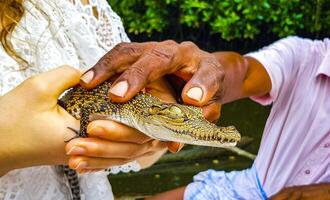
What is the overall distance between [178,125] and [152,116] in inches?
2.6

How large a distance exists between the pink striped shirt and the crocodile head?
1.17 meters

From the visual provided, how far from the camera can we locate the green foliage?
18.1ft

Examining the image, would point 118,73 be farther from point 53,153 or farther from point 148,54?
point 53,153

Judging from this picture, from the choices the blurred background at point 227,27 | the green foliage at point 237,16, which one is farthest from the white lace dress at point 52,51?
the green foliage at point 237,16

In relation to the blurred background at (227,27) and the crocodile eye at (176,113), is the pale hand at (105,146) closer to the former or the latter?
the crocodile eye at (176,113)

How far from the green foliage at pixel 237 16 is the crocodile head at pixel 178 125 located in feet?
13.2

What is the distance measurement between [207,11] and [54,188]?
4.09 m

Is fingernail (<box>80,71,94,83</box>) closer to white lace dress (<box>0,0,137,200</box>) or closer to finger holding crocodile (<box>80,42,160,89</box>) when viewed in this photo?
finger holding crocodile (<box>80,42,160,89</box>)

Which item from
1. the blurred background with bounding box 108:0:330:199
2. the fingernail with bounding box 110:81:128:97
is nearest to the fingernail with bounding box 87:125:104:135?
the fingernail with bounding box 110:81:128:97

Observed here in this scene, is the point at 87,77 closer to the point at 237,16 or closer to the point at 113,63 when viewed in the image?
the point at 113,63

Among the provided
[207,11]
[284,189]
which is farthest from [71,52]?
[207,11]

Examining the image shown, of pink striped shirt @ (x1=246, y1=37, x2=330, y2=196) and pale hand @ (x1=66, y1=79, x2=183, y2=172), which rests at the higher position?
pale hand @ (x1=66, y1=79, x2=183, y2=172)

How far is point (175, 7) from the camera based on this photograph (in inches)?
231

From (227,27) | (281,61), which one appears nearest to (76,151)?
(281,61)
